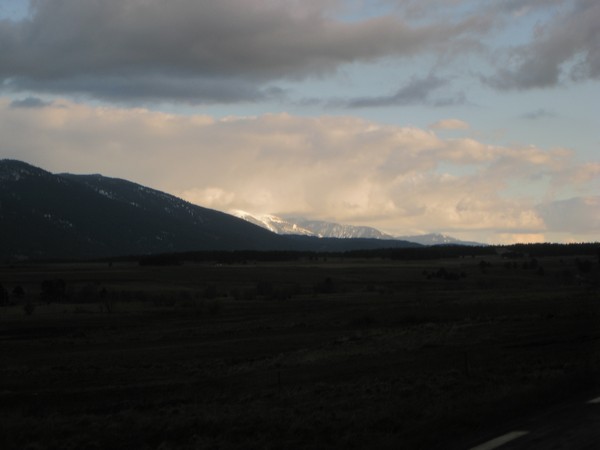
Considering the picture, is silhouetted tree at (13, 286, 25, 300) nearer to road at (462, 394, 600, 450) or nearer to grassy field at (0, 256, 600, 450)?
grassy field at (0, 256, 600, 450)

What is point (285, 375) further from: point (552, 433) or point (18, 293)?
point (18, 293)

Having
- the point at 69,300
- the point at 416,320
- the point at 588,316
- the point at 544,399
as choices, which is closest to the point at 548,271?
the point at 69,300

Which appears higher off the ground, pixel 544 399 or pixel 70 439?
pixel 544 399

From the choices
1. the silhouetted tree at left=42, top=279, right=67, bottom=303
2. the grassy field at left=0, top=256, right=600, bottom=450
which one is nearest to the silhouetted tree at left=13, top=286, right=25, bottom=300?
the silhouetted tree at left=42, top=279, right=67, bottom=303

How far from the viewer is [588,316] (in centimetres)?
4078

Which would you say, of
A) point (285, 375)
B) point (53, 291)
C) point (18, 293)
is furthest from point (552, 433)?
point (18, 293)

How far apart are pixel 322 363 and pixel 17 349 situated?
85.0ft

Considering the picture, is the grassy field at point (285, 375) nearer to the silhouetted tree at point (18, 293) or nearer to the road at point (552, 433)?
the road at point (552, 433)

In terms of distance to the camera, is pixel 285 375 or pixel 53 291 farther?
pixel 53 291

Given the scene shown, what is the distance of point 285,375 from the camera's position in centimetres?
2886

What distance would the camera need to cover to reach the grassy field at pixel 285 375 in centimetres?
1553

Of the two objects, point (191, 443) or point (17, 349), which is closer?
point (191, 443)

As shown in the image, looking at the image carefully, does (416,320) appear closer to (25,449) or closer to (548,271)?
(25,449)

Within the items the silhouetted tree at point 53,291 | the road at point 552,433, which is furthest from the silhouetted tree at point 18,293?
the road at point 552,433
